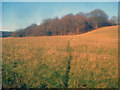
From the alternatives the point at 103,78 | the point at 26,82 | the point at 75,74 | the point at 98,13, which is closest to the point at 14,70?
the point at 26,82

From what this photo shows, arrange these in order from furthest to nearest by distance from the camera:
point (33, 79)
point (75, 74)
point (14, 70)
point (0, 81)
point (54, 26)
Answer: point (54, 26) → point (14, 70) → point (75, 74) → point (33, 79) → point (0, 81)

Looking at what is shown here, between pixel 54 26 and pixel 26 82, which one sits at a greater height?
pixel 54 26

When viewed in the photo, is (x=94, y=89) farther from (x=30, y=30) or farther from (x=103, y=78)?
(x=30, y=30)

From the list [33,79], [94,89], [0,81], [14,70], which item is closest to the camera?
[94,89]

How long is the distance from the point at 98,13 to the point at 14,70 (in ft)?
20.7

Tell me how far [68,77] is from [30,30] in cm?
293

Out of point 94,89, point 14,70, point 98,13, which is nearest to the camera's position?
point 94,89

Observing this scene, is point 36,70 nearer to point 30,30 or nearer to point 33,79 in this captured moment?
point 33,79

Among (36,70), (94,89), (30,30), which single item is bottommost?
(94,89)

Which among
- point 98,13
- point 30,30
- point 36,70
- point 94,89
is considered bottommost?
point 94,89

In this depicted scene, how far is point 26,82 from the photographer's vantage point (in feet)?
11.9

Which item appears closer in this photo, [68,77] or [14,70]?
[68,77]

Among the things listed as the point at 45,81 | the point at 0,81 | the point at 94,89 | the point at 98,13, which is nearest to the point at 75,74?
the point at 94,89

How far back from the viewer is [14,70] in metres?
4.58
